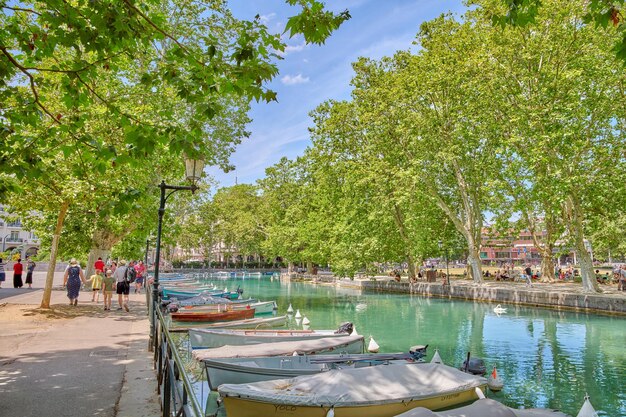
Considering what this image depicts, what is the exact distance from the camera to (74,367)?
8.09 metres

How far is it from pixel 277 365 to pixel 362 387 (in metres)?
2.88

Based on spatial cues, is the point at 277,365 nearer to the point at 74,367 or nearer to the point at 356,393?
the point at 356,393

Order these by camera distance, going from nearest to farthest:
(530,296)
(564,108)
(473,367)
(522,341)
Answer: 1. (473,367)
2. (522,341)
3. (564,108)
4. (530,296)

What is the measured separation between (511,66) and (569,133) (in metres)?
7.15

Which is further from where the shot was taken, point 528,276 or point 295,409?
point 528,276

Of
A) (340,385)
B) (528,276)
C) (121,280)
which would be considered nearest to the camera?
(340,385)

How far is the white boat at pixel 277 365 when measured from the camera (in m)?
8.66

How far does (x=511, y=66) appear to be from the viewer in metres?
28.0

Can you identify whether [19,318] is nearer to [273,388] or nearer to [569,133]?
[273,388]

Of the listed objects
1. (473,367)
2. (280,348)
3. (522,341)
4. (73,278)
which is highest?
(73,278)

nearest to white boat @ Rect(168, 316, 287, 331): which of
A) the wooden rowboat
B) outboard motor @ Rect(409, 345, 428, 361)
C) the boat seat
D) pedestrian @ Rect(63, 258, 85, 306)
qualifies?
the wooden rowboat

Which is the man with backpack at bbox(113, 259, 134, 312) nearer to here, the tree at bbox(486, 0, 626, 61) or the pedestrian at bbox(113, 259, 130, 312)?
the pedestrian at bbox(113, 259, 130, 312)

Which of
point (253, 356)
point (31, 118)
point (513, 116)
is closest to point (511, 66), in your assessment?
point (513, 116)

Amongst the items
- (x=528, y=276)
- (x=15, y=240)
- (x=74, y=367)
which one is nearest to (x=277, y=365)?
(x=74, y=367)
